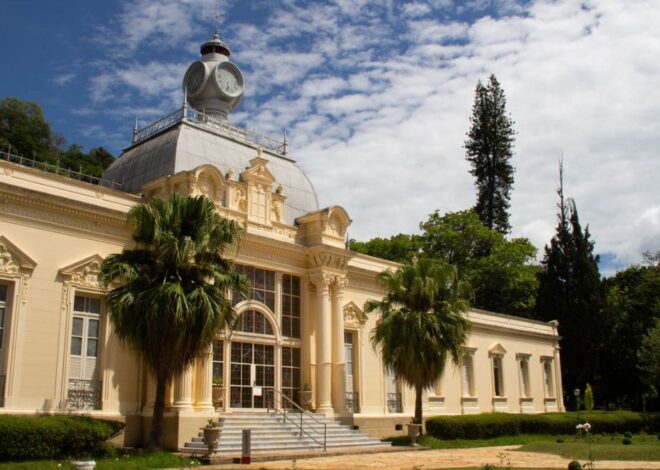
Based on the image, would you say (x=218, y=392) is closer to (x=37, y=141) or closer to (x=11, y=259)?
(x=11, y=259)

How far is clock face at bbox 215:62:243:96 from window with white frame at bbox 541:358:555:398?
82.5 ft

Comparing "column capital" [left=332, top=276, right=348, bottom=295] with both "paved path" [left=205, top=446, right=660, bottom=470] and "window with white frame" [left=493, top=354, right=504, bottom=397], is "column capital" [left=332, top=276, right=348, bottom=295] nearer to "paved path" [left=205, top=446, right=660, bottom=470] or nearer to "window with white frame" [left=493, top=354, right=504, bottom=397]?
"paved path" [left=205, top=446, right=660, bottom=470]

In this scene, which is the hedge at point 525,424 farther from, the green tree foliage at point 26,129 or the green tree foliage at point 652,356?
the green tree foliage at point 26,129

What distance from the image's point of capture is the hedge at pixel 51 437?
16.6m

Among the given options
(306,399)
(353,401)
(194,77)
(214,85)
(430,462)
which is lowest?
(430,462)

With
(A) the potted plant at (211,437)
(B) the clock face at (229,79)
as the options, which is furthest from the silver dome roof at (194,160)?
(A) the potted plant at (211,437)

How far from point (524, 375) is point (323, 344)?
61.1ft

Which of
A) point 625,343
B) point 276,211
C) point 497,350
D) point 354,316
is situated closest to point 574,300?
point 625,343

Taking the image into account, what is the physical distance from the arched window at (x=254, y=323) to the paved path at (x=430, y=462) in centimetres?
602

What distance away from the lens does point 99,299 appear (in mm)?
21953

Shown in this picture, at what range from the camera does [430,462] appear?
19938 mm

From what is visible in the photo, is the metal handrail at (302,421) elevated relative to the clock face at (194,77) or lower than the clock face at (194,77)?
lower

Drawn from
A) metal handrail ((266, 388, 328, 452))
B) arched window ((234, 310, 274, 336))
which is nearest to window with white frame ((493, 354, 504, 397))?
metal handrail ((266, 388, 328, 452))

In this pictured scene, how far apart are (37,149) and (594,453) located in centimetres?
4222
